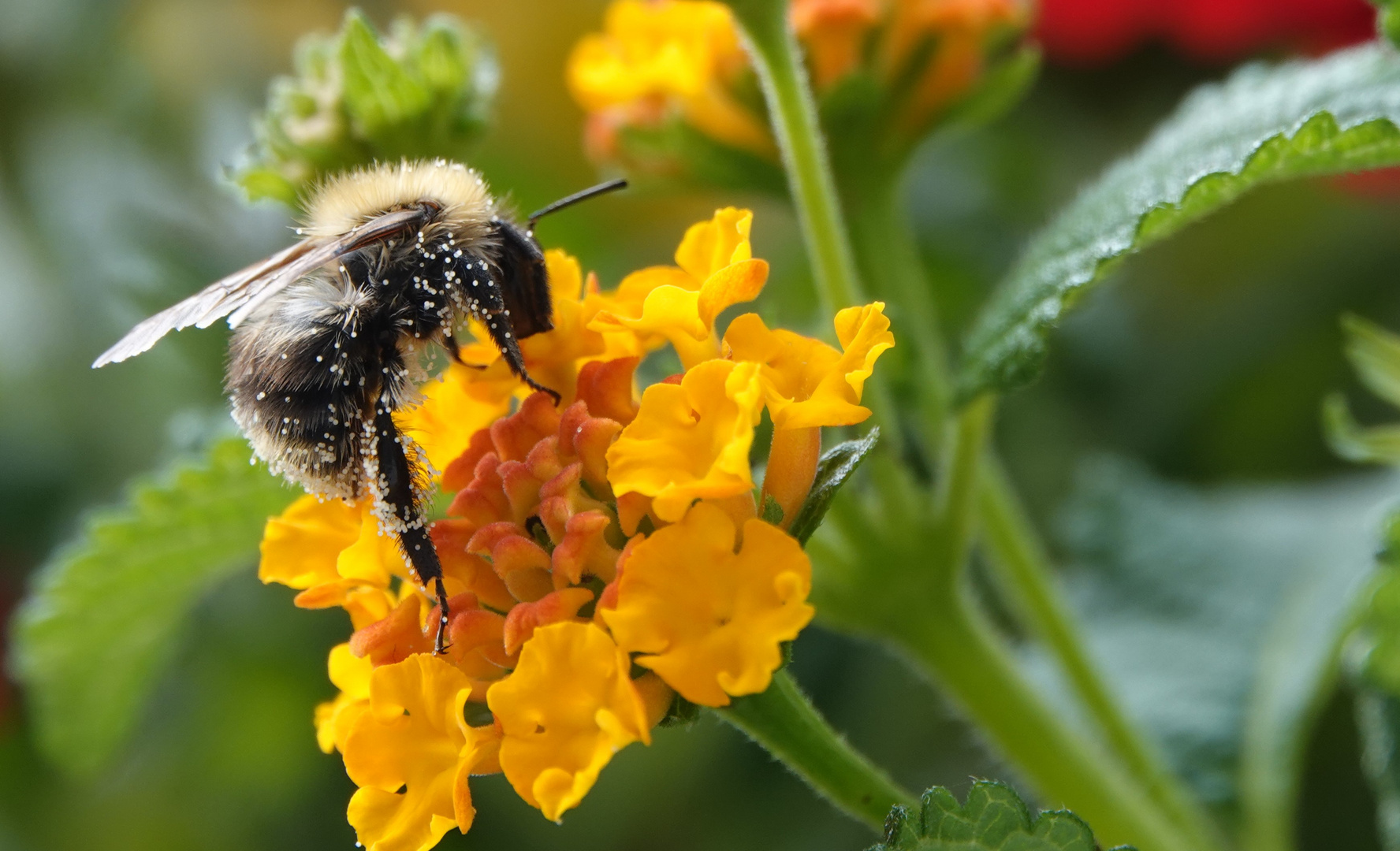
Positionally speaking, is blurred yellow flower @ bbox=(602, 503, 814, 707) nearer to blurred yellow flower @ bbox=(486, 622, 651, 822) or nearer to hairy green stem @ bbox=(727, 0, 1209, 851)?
blurred yellow flower @ bbox=(486, 622, 651, 822)

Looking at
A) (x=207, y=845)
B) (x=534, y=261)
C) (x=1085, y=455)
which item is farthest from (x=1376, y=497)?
(x=207, y=845)

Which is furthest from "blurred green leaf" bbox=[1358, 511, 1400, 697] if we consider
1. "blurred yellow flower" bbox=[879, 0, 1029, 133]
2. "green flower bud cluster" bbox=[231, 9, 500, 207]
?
"green flower bud cluster" bbox=[231, 9, 500, 207]

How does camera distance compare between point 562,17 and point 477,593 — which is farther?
point 562,17

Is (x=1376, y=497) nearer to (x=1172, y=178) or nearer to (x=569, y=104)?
(x=1172, y=178)

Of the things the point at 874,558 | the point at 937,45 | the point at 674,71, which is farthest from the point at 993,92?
the point at 874,558

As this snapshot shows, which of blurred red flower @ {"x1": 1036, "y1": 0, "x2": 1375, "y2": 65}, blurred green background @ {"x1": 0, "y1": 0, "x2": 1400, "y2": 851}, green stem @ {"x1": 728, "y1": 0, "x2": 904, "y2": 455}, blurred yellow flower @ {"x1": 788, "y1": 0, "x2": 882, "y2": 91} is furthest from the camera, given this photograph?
blurred red flower @ {"x1": 1036, "y1": 0, "x2": 1375, "y2": 65}

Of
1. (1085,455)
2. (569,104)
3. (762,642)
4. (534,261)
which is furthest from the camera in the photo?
(569,104)

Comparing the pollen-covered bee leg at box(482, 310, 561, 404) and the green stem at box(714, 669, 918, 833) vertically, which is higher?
the pollen-covered bee leg at box(482, 310, 561, 404)
